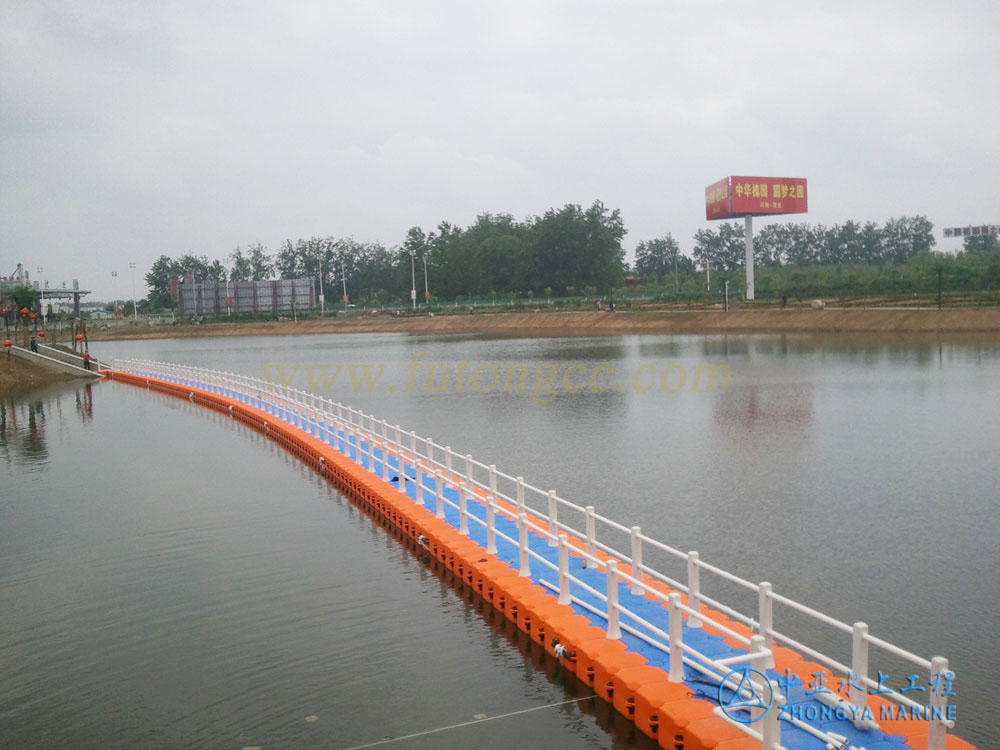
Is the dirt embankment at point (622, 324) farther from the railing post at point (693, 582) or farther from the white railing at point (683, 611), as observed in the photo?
the railing post at point (693, 582)

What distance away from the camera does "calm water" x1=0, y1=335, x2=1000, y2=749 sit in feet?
33.9

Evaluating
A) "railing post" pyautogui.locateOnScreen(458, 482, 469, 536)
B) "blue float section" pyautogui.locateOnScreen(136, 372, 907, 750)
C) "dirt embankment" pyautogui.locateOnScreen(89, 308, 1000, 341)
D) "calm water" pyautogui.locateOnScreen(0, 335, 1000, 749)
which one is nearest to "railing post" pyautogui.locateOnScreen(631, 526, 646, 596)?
"blue float section" pyautogui.locateOnScreen(136, 372, 907, 750)

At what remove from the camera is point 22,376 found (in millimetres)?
59438

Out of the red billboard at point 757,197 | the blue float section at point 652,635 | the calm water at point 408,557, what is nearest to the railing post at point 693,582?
the blue float section at point 652,635

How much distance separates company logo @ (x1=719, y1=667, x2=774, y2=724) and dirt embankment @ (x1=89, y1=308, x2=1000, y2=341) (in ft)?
203

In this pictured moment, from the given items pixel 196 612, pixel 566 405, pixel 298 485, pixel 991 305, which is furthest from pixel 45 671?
pixel 991 305

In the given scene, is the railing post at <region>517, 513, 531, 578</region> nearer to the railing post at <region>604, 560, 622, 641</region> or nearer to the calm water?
the calm water

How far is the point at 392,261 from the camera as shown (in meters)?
194

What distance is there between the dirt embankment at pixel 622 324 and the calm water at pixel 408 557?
109ft

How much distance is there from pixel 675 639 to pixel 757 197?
89.8 m

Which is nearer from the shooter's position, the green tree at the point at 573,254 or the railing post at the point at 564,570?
the railing post at the point at 564,570

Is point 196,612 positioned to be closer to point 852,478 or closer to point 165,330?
point 852,478

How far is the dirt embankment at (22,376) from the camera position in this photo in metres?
56.8

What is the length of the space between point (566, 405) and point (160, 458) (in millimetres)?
14940
